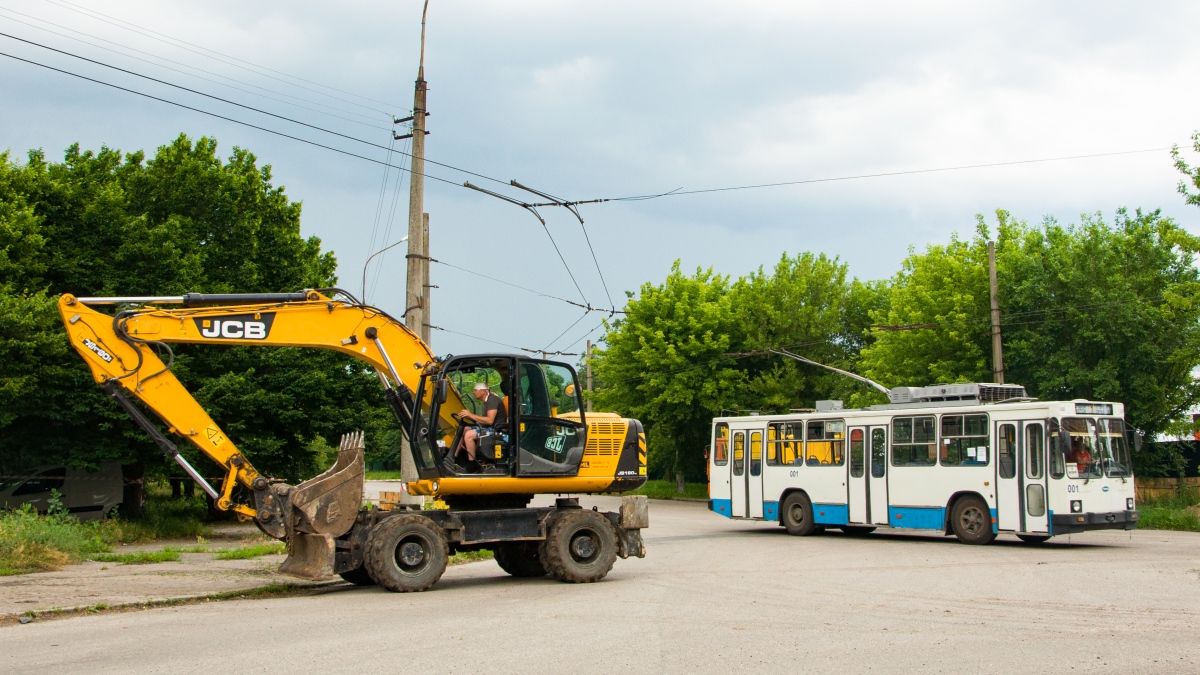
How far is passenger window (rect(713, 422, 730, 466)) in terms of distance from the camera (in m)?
26.2

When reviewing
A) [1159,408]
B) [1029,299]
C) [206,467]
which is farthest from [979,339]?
[206,467]

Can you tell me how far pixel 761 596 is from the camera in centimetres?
Result: 1271

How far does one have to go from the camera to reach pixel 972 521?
2069 centimetres

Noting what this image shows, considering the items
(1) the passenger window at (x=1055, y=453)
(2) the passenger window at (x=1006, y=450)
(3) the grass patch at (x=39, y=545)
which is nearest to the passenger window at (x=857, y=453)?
(2) the passenger window at (x=1006, y=450)

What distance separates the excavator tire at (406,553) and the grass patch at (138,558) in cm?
607

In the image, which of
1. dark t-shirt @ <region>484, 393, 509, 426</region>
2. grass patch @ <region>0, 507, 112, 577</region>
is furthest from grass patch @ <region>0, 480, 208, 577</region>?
dark t-shirt @ <region>484, 393, 509, 426</region>

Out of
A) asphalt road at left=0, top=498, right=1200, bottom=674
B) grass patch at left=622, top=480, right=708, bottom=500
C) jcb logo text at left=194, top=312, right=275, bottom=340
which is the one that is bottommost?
asphalt road at left=0, top=498, right=1200, bottom=674

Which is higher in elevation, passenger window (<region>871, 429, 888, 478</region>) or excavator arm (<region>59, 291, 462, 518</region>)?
excavator arm (<region>59, 291, 462, 518</region>)

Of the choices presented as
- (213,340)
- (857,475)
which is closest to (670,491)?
(857,475)

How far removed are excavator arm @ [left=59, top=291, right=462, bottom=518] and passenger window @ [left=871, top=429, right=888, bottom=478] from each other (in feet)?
39.3

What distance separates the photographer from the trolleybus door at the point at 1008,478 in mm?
19906

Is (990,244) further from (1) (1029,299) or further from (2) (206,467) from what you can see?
(2) (206,467)

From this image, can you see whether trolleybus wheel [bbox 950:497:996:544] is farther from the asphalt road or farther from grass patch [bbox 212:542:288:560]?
grass patch [bbox 212:542:288:560]

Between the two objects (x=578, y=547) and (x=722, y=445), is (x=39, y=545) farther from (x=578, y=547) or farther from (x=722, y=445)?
(x=722, y=445)
